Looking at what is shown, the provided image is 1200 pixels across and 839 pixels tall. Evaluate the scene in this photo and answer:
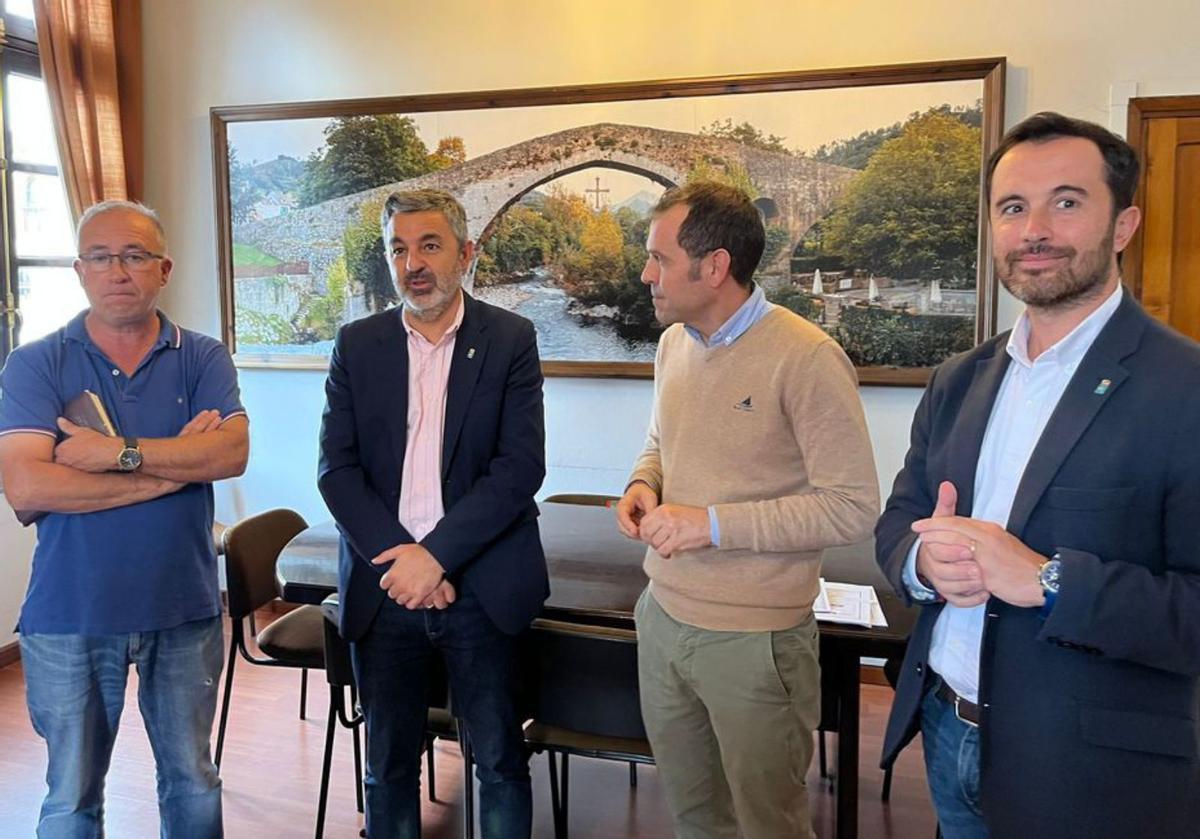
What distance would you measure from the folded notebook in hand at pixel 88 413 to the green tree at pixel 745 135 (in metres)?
2.48

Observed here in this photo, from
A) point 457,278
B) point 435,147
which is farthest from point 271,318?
point 457,278

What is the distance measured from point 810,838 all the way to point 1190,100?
288cm

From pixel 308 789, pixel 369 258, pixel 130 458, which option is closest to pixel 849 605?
pixel 130 458

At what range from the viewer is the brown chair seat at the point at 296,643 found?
2635mm

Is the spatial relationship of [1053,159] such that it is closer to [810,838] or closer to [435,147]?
[810,838]

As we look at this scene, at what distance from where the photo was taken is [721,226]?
1685mm

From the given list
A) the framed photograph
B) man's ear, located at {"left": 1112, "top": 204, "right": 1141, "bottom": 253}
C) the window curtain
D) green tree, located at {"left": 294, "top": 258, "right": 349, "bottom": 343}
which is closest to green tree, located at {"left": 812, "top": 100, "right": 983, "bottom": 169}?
the framed photograph

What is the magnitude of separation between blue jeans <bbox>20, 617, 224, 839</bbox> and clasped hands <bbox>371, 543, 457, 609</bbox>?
0.49 metres

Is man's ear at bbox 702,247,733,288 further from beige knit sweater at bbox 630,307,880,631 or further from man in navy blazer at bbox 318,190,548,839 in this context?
man in navy blazer at bbox 318,190,548,839

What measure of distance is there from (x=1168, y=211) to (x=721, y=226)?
2.36 meters

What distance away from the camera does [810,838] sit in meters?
1.70

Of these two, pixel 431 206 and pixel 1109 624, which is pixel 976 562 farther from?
pixel 431 206

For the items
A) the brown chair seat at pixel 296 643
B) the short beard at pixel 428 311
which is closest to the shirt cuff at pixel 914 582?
the short beard at pixel 428 311

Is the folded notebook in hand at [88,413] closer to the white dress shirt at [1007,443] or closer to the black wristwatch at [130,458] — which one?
the black wristwatch at [130,458]
